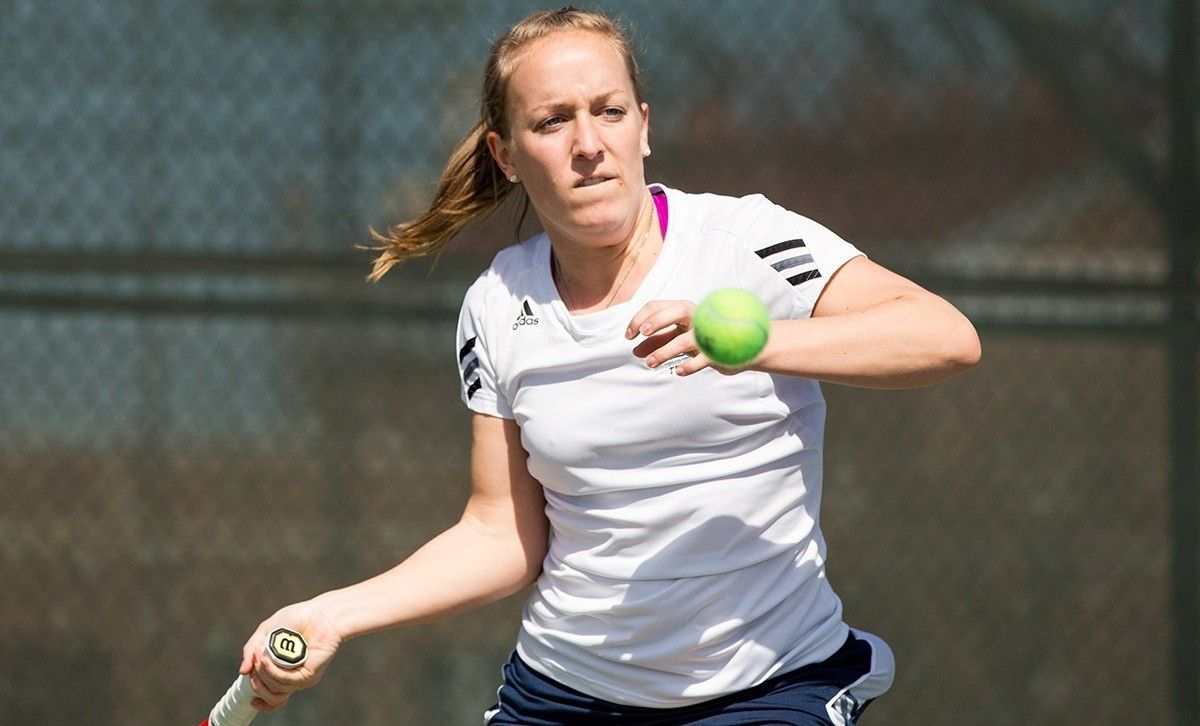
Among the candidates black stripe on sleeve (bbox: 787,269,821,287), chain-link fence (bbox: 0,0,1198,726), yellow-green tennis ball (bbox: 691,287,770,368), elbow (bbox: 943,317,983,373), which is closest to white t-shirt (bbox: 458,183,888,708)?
black stripe on sleeve (bbox: 787,269,821,287)

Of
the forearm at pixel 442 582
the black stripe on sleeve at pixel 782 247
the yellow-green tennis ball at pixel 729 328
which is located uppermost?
the black stripe on sleeve at pixel 782 247

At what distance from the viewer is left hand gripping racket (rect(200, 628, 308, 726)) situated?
198cm

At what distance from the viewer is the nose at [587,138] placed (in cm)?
199

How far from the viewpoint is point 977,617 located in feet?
12.3

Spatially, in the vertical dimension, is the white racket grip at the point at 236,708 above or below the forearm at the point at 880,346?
below

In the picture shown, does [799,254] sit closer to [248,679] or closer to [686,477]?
[686,477]

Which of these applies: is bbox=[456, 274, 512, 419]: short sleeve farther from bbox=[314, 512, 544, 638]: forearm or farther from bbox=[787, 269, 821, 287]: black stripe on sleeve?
bbox=[787, 269, 821, 287]: black stripe on sleeve

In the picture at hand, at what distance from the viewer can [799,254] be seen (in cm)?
200

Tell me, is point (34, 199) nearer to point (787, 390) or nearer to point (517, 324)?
point (517, 324)

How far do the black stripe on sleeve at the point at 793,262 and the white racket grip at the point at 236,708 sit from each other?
3.07 ft

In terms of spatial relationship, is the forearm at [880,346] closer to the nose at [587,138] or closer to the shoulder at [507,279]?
the nose at [587,138]

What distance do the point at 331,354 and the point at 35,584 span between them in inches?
35.6

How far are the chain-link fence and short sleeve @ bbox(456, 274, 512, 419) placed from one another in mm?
1457

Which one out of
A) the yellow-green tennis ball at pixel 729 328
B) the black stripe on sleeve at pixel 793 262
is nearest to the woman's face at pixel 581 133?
the black stripe on sleeve at pixel 793 262
